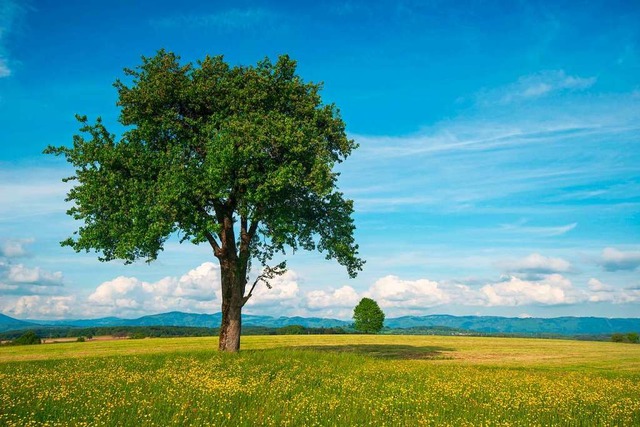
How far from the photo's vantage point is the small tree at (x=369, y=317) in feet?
417

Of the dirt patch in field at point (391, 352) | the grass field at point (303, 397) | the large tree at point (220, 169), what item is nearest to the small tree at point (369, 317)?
the dirt patch in field at point (391, 352)

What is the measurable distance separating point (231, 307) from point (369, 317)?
312 feet

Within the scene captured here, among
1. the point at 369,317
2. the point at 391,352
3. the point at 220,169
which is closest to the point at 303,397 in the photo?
the point at 220,169

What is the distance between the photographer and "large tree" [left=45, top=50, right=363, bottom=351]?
3161 cm

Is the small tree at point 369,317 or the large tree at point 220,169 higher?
the large tree at point 220,169

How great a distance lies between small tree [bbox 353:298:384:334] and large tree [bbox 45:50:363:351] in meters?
91.6

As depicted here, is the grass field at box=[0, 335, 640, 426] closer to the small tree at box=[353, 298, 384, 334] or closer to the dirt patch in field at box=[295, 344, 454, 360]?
the dirt patch in field at box=[295, 344, 454, 360]

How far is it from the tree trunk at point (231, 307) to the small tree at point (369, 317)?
94016 mm

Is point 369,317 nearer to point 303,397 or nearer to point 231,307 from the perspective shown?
point 231,307

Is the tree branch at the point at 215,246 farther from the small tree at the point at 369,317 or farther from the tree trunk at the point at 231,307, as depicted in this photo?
the small tree at the point at 369,317

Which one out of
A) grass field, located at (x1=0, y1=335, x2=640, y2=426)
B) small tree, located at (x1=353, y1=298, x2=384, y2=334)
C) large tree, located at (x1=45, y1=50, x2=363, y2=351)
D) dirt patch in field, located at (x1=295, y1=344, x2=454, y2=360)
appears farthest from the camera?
small tree, located at (x1=353, y1=298, x2=384, y2=334)

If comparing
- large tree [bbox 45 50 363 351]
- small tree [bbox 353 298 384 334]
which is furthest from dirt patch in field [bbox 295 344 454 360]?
small tree [bbox 353 298 384 334]

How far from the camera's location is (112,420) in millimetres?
13203

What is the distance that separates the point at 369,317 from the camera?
127312mm
